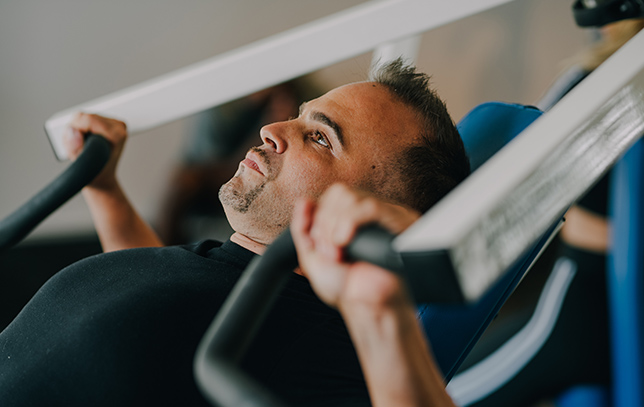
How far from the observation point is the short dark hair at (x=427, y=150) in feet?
3.63

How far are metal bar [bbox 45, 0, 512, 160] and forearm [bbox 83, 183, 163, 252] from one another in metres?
0.12

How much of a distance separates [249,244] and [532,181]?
653 mm

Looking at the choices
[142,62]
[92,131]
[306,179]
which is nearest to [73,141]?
[92,131]

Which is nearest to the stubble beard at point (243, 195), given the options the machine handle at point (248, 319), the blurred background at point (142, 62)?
the machine handle at point (248, 319)

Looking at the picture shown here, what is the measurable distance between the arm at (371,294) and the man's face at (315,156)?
50 cm

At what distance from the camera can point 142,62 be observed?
273 centimetres

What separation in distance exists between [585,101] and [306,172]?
516mm

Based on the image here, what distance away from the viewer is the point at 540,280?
2.48 metres

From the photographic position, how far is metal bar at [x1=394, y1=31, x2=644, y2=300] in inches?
17.1

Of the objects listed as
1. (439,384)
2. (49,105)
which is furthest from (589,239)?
(49,105)

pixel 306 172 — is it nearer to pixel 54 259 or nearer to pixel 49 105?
pixel 54 259

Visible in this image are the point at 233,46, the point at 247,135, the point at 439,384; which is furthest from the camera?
the point at 233,46

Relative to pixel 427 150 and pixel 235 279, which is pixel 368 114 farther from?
pixel 235 279

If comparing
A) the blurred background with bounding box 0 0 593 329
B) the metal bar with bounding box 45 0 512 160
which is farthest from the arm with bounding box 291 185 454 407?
the blurred background with bounding box 0 0 593 329
